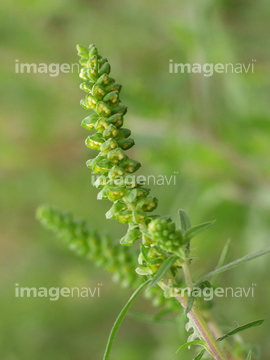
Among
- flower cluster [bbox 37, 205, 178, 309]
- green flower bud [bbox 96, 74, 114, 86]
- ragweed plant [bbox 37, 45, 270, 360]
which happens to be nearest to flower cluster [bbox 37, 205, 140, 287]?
flower cluster [bbox 37, 205, 178, 309]

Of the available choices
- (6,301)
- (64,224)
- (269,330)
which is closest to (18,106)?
(6,301)

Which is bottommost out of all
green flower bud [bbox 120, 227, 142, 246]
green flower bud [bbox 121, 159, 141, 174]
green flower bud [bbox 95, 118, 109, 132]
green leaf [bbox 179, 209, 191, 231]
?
green flower bud [bbox 120, 227, 142, 246]

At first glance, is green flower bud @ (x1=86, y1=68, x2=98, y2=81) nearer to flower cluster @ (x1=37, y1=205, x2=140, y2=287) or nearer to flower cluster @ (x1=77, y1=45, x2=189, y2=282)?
flower cluster @ (x1=77, y1=45, x2=189, y2=282)

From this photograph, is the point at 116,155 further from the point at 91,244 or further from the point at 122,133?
the point at 91,244

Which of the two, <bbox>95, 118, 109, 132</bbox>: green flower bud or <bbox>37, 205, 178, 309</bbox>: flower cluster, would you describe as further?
<bbox>37, 205, 178, 309</bbox>: flower cluster

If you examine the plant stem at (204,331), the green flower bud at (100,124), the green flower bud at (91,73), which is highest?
the green flower bud at (91,73)

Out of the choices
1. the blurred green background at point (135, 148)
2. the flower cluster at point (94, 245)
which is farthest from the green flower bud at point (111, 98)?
the blurred green background at point (135, 148)

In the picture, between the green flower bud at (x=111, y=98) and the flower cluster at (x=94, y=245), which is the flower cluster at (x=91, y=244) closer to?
the flower cluster at (x=94, y=245)

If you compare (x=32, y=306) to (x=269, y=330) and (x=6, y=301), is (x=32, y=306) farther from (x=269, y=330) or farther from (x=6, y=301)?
(x=269, y=330)
